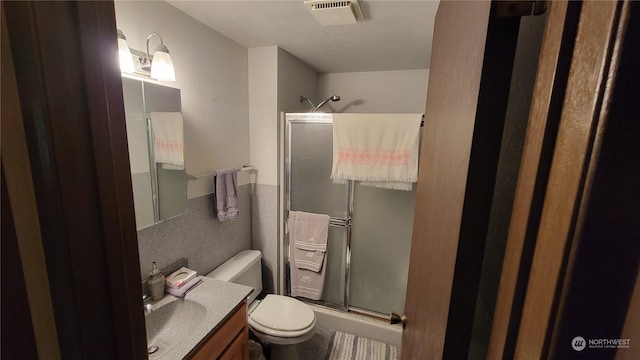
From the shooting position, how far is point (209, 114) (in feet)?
5.54

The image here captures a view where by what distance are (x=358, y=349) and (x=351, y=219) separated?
3.31ft

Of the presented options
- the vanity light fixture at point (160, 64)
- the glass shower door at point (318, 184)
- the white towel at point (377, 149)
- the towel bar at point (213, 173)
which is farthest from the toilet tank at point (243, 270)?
the vanity light fixture at point (160, 64)

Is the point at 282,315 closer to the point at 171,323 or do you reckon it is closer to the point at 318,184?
the point at 171,323

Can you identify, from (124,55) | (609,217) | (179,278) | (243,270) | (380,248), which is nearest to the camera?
(609,217)

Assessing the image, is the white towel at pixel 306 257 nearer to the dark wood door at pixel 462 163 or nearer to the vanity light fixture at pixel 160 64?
the vanity light fixture at pixel 160 64

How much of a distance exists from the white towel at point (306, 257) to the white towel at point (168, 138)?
1.01 meters

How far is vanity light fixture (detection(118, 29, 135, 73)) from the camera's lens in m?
1.08

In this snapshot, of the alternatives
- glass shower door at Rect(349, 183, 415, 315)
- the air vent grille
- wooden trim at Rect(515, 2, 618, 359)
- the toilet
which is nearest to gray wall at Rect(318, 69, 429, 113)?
glass shower door at Rect(349, 183, 415, 315)

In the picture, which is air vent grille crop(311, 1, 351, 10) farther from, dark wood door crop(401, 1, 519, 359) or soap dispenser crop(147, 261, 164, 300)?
soap dispenser crop(147, 261, 164, 300)

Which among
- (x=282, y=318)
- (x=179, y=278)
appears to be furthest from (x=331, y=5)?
(x=282, y=318)

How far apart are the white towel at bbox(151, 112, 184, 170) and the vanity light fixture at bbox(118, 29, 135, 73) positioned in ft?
0.79

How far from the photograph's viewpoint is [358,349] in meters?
2.04

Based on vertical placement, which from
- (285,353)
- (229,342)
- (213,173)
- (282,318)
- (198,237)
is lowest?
(285,353)

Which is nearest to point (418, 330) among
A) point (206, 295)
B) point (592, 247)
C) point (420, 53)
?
point (592, 247)
